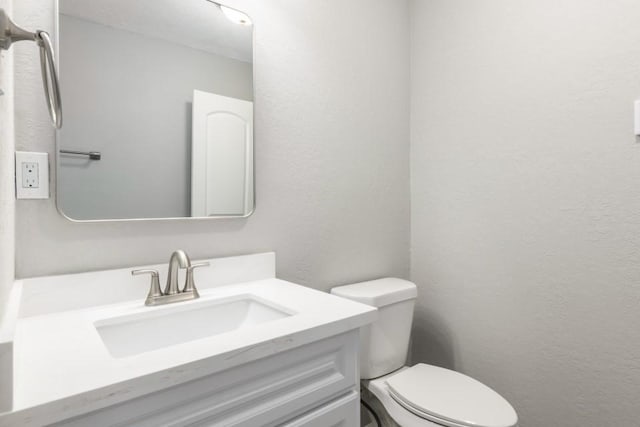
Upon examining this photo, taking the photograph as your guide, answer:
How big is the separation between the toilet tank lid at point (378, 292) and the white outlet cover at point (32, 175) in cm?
101

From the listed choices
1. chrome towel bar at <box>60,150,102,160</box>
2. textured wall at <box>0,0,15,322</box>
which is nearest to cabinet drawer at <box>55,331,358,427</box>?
textured wall at <box>0,0,15,322</box>

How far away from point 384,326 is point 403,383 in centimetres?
21

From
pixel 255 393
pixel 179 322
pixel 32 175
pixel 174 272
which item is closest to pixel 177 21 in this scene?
pixel 32 175

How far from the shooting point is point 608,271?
48.4 inches

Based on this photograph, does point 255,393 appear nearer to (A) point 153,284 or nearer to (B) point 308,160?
(A) point 153,284

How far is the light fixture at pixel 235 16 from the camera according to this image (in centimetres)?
122

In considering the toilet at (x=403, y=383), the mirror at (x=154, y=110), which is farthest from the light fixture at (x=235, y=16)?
the toilet at (x=403, y=383)

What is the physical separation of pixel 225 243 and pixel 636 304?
1.38 m

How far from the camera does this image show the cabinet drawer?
1.90ft

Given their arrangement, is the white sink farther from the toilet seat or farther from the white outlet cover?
the toilet seat

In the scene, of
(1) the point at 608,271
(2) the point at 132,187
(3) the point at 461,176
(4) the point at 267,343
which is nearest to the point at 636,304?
(1) the point at 608,271

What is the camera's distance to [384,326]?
55.4 inches

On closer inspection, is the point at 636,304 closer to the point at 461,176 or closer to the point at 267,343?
the point at 461,176

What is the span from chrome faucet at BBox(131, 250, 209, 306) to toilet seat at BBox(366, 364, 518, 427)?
2.57 ft
